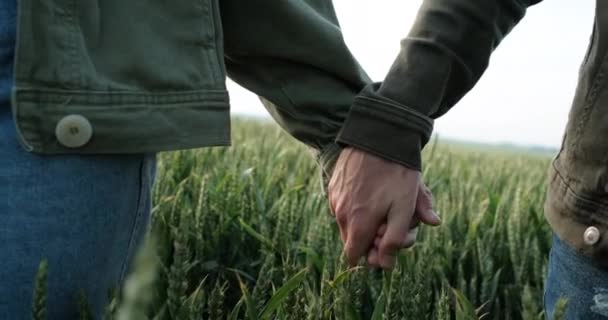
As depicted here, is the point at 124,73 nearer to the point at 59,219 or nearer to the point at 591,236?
the point at 59,219

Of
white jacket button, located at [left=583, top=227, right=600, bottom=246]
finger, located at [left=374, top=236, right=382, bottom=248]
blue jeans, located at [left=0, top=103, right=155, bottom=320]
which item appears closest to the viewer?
blue jeans, located at [left=0, top=103, right=155, bottom=320]

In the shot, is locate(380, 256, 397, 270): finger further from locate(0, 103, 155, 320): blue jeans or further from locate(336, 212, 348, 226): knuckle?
locate(0, 103, 155, 320): blue jeans

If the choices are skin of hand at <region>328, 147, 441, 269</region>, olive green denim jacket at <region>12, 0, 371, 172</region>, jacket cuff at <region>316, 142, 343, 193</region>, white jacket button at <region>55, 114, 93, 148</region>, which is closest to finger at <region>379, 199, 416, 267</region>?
skin of hand at <region>328, 147, 441, 269</region>

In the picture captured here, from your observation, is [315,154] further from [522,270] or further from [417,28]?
[522,270]

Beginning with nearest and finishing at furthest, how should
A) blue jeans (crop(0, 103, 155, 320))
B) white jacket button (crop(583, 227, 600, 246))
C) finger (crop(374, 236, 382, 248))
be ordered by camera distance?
1. blue jeans (crop(0, 103, 155, 320))
2. white jacket button (crop(583, 227, 600, 246))
3. finger (crop(374, 236, 382, 248))

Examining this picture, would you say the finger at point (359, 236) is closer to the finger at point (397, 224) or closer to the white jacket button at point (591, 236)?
the finger at point (397, 224)

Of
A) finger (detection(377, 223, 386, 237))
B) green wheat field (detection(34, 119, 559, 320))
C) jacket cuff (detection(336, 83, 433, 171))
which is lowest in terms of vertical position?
green wheat field (detection(34, 119, 559, 320))

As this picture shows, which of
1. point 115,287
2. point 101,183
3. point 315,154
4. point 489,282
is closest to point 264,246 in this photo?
point 315,154

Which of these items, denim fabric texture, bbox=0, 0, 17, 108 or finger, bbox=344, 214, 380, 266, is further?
finger, bbox=344, 214, 380, 266

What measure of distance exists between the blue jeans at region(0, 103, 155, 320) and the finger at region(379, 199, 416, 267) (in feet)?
1.14

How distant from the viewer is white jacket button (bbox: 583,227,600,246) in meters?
1.01

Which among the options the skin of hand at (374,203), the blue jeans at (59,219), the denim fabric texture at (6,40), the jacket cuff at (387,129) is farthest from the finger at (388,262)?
the denim fabric texture at (6,40)

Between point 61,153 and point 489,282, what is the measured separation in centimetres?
100

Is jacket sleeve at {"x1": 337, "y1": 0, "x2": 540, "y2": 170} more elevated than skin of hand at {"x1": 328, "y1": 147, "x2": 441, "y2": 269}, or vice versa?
jacket sleeve at {"x1": 337, "y1": 0, "x2": 540, "y2": 170}
